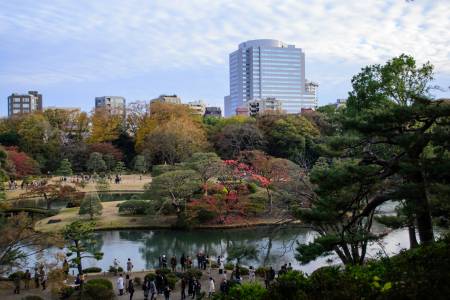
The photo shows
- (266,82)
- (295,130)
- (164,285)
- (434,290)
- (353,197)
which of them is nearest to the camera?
(434,290)

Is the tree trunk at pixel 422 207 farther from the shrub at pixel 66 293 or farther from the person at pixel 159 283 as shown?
the shrub at pixel 66 293

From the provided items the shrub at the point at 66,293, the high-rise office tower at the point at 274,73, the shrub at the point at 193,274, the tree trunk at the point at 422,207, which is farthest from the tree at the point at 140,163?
the high-rise office tower at the point at 274,73

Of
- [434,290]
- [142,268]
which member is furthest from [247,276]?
[434,290]

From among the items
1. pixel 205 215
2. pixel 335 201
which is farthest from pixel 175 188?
pixel 335 201

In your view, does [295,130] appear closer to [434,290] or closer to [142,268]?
[142,268]

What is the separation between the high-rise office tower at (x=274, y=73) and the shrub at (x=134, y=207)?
273 feet

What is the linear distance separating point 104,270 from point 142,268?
55.3 inches

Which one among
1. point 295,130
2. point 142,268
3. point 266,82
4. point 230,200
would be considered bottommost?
point 142,268

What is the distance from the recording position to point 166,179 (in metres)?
24.3

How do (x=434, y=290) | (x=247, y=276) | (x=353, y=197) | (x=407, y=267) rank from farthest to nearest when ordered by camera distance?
(x=247, y=276)
(x=353, y=197)
(x=407, y=267)
(x=434, y=290)

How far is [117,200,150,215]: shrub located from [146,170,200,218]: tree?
53.8 inches

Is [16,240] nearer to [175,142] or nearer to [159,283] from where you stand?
[159,283]

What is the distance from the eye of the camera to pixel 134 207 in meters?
26.1

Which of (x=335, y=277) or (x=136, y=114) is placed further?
(x=136, y=114)
